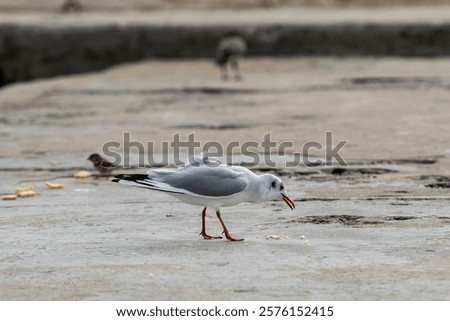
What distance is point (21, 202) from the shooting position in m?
9.66

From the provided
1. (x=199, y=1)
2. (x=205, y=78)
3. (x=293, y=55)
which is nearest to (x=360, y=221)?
(x=205, y=78)

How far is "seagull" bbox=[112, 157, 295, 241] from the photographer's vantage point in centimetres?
743

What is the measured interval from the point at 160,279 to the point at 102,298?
0.49 meters

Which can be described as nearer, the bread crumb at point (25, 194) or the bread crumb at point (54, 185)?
the bread crumb at point (25, 194)

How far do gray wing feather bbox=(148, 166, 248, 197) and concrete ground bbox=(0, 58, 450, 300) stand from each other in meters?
0.35

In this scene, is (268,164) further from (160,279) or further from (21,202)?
(160,279)

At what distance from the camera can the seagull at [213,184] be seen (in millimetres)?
7434

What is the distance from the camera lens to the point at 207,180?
7488 mm

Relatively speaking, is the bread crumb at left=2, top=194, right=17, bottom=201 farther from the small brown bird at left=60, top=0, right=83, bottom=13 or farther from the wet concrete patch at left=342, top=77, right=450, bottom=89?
the small brown bird at left=60, top=0, right=83, bottom=13

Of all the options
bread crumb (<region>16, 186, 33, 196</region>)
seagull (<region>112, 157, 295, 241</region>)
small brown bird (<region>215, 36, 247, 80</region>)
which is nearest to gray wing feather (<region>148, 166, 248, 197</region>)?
seagull (<region>112, 157, 295, 241</region>)

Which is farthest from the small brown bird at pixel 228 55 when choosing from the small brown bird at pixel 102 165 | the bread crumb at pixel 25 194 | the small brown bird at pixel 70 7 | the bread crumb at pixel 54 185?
the bread crumb at pixel 25 194

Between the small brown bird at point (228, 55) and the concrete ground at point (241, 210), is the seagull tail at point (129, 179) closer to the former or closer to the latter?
the concrete ground at point (241, 210)

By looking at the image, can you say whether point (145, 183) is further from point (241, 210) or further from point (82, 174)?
point (82, 174)

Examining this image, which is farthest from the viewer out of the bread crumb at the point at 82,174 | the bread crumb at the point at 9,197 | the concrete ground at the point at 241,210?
the bread crumb at the point at 82,174
